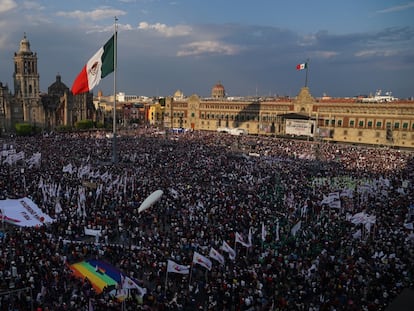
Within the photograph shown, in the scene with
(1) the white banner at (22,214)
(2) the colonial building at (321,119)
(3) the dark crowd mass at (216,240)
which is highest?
(2) the colonial building at (321,119)

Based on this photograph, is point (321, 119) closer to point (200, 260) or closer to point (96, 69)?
point (96, 69)

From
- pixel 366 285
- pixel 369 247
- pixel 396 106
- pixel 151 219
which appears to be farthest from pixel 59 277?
pixel 396 106

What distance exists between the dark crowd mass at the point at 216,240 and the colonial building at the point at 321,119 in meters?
32.6

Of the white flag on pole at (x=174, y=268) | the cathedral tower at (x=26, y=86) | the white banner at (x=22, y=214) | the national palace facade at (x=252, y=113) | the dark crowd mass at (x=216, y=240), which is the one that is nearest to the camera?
the dark crowd mass at (x=216, y=240)

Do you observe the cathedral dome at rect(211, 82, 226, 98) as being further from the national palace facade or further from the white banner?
the white banner

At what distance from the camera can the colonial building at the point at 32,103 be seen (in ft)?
304

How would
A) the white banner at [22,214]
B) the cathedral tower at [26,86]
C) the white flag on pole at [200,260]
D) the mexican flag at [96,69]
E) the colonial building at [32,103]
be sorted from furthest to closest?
the cathedral tower at [26,86] < the colonial building at [32,103] < the mexican flag at [96,69] < the white banner at [22,214] < the white flag on pole at [200,260]

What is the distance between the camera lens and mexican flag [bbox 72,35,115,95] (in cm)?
3145

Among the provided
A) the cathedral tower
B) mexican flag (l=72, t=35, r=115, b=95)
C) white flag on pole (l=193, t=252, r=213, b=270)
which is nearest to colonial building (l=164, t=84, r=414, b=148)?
mexican flag (l=72, t=35, r=115, b=95)

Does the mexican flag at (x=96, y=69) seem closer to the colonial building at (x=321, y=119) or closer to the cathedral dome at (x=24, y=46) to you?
the colonial building at (x=321, y=119)

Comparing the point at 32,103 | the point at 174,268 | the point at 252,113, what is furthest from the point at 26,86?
the point at 174,268

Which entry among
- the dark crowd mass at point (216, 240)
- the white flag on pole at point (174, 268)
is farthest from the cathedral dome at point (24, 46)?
the white flag on pole at point (174, 268)

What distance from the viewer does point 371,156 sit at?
47.8 metres

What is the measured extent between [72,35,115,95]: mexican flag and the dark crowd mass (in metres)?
7.51
